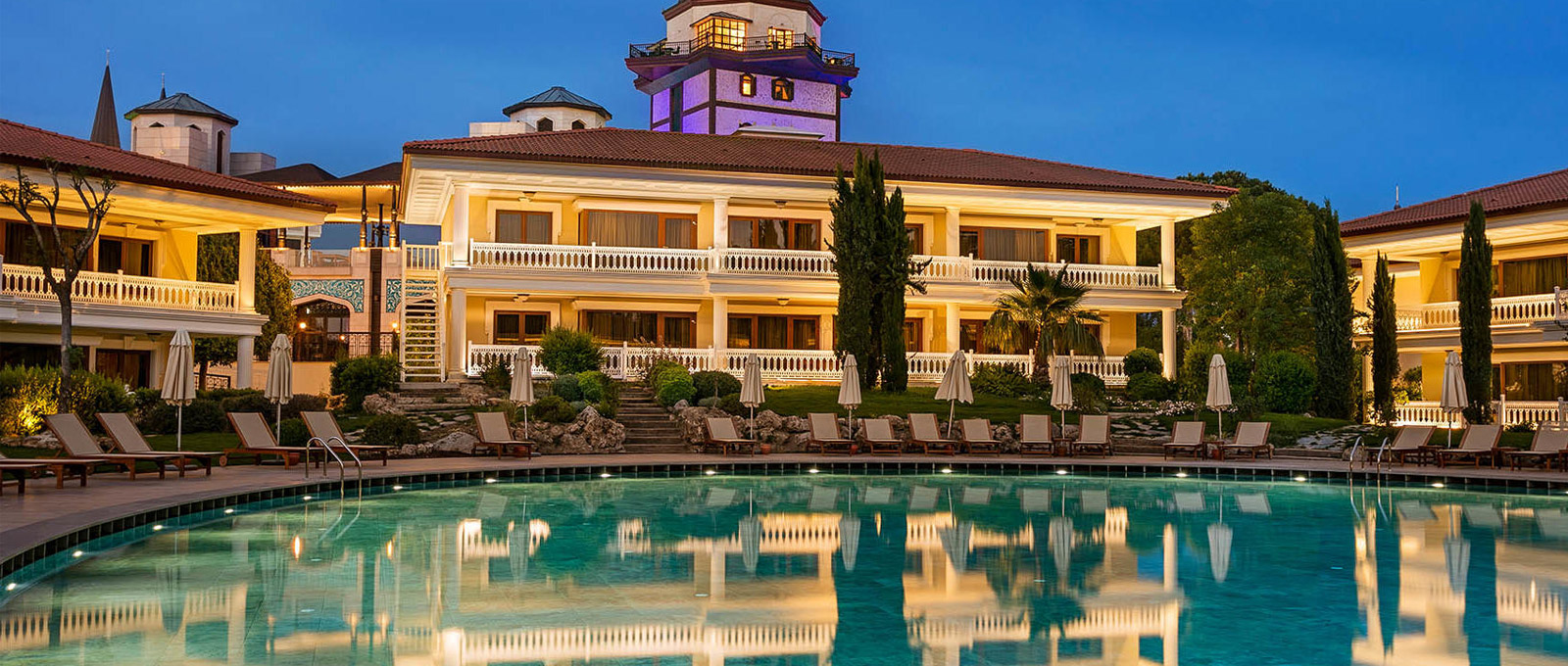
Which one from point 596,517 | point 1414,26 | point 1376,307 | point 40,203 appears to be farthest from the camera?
point 1414,26

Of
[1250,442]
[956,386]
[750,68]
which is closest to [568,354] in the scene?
[956,386]

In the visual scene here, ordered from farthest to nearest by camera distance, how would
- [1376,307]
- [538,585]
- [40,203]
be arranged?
[1376,307] < [40,203] < [538,585]

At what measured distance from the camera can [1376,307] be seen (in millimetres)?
29438

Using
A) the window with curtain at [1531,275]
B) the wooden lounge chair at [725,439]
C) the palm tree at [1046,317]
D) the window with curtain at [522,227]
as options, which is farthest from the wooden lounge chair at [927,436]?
the window with curtain at [1531,275]

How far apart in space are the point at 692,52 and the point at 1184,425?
138 ft

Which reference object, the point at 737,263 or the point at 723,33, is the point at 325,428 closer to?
the point at 737,263

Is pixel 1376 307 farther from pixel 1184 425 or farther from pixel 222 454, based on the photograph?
pixel 222 454

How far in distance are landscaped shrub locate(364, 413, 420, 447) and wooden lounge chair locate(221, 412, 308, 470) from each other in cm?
227

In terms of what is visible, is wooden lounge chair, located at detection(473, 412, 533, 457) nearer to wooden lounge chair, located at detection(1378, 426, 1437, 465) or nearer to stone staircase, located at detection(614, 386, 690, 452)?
stone staircase, located at detection(614, 386, 690, 452)

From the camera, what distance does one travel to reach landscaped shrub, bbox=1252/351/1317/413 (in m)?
28.1

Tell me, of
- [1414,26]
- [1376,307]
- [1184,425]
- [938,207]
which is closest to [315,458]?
[1184,425]

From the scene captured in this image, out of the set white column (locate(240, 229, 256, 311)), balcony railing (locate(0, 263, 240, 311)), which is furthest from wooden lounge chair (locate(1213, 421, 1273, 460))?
balcony railing (locate(0, 263, 240, 311))

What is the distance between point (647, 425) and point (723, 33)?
128 feet

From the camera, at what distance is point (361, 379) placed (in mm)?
26359
